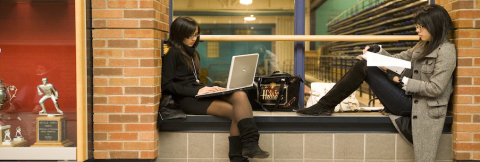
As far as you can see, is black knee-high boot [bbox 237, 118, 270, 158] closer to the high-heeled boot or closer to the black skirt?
the high-heeled boot

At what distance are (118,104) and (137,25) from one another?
0.61 metres

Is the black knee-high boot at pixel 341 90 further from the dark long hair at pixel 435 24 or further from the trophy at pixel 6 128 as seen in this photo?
the trophy at pixel 6 128

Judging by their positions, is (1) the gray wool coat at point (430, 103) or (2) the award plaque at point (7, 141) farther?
(2) the award plaque at point (7, 141)

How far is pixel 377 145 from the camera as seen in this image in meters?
2.92

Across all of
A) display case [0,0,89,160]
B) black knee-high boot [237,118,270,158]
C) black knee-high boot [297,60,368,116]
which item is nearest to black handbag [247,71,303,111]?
black knee-high boot [297,60,368,116]

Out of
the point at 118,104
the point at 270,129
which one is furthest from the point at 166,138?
the point at 270,129

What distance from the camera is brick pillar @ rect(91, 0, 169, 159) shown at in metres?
2.75

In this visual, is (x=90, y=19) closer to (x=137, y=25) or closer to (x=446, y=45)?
(x=137, y=25)

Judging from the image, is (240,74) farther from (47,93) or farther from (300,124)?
(47,93)

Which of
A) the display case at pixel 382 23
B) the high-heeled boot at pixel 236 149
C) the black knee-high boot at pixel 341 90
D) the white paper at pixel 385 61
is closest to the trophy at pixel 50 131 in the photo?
the high-heeled boot at pixel 236 149

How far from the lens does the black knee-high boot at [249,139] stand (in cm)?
262

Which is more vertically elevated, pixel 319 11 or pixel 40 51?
pixel 319 11

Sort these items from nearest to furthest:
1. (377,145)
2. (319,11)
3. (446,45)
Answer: (446,45)
(377,145)
(319,11)

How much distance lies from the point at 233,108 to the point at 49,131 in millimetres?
1389
